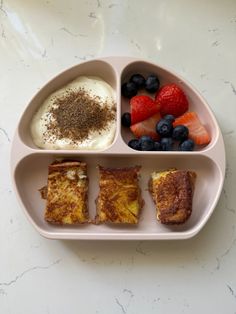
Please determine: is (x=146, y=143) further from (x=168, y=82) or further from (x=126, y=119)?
(x=168, y=82)

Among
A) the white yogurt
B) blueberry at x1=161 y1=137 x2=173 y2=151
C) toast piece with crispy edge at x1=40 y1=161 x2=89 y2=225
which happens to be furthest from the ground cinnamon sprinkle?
blueberry at x1=161 y1=137 x2=173 y2=151

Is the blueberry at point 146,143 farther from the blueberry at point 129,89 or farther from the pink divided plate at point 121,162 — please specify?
the blueberry at point 129,89

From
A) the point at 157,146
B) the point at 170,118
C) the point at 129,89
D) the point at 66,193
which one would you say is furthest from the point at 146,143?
the point at 66,193

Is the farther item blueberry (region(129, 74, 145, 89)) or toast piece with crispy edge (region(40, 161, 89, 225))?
blueberry (region(129, 74, 145, 89))

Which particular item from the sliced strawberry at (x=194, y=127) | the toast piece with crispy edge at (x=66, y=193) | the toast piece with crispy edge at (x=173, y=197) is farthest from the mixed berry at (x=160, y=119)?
the toast piece with crispy edge at (x=66, y=193)

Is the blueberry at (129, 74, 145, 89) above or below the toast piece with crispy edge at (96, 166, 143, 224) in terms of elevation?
above

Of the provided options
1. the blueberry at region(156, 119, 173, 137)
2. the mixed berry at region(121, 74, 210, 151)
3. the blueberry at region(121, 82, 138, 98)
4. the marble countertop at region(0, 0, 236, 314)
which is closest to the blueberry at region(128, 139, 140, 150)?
the mixed berry at region(121, 74, 210, 151)

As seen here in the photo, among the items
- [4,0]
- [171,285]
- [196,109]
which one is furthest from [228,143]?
[4,0]

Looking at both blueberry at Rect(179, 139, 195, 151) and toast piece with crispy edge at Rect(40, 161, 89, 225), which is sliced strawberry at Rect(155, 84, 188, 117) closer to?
blueberry at Rect(179, 139, 195, 151)
